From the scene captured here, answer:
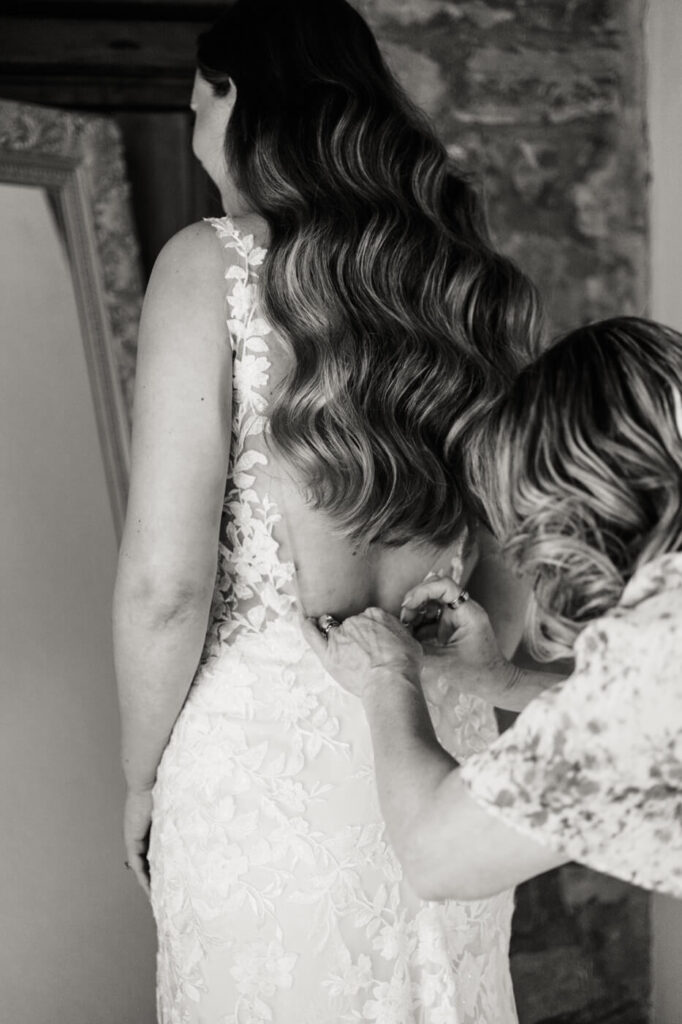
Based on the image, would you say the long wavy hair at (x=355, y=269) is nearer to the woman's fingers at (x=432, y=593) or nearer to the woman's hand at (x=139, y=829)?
the woman's fingers at (x=432, y=593)

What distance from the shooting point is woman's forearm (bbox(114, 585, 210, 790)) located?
1522mm

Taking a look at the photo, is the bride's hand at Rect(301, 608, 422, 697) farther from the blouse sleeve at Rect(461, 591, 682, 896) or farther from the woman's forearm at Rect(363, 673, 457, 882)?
the blouse sleeve at Rect(461, 591, 682, 896)

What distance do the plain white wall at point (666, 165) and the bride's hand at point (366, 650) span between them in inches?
57.1

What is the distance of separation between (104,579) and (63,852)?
56cm

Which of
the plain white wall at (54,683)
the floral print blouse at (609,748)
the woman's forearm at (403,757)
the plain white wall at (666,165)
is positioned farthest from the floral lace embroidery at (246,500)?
the plain white wall at (666,165)

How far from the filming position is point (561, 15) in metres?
2.59

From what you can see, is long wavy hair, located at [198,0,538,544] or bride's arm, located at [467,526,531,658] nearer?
long wavy hair, located at [198,0,538,544]

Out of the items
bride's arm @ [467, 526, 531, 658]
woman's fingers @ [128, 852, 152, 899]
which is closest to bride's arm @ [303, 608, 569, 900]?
bride's arm @ [467, 526, 531, 658]

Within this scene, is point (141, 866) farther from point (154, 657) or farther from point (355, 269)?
point (355, 269)

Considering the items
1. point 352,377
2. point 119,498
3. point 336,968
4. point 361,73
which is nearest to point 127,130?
point 119,498

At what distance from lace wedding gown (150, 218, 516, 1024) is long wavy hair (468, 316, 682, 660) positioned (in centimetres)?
47

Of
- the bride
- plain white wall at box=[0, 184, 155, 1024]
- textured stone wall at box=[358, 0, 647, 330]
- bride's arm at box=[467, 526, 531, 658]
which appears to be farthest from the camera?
textured stone wall at box=[358, 0, 647, 330]

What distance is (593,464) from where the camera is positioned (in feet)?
3.57

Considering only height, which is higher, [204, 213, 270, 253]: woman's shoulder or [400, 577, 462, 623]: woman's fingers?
[204, 213, 270, 253]: woman's shoulder
